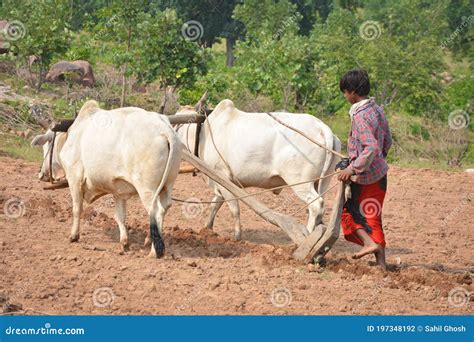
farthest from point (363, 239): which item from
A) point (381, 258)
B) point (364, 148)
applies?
point (364, 148)

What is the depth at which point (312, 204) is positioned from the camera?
28.2ft

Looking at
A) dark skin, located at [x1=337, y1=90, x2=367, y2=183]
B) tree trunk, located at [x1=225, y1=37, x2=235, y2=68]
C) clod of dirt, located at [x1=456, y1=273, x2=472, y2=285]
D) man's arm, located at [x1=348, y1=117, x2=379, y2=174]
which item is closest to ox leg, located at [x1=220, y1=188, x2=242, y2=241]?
dark skin, located at [x1=337, y1=90, x2=367, y2=183]

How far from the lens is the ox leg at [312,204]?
855 centimetres

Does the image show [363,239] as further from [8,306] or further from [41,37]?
[41,37]

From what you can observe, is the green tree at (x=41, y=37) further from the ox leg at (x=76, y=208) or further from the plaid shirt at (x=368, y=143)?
the plaid shirt at (x=368, y=143)

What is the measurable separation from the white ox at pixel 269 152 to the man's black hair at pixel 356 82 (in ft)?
5.53

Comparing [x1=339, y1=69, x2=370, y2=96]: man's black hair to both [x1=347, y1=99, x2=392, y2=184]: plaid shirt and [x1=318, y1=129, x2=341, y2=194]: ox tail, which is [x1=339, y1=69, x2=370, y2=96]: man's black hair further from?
[x1=318, y1=129, x2=341, y2=194]: ox tail

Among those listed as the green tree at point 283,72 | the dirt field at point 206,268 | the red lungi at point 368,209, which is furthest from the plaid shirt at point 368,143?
the green tree at point 283,72

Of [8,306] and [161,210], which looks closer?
[8,306]

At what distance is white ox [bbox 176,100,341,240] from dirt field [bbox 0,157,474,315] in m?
0.70

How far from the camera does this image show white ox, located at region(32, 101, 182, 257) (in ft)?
24.9

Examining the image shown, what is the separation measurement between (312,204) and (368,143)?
1.87 meters

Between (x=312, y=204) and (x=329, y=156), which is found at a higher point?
(x=329, y=156)

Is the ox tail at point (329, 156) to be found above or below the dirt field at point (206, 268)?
above
